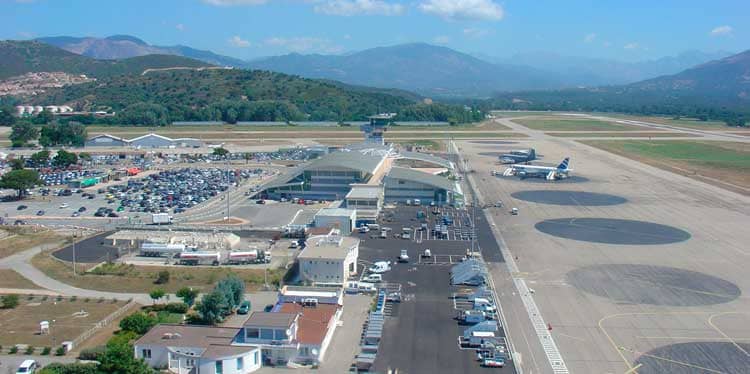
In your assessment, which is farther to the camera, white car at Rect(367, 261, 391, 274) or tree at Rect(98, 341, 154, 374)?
white car at Rect(367, 261, 391, 274)

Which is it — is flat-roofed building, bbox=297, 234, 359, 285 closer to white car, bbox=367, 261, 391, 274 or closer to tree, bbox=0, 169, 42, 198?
white car, bbox=367, 261, 391, 274

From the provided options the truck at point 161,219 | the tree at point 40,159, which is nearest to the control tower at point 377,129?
the truck at point 161,219

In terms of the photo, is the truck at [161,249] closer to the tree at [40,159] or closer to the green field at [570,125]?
the tree at [40,159]

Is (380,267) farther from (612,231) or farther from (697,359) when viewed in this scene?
(612,231)

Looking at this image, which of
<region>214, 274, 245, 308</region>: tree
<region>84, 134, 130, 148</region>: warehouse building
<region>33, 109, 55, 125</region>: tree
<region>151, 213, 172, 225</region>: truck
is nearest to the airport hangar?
<region>151, 213, 172, 225</region>: truck

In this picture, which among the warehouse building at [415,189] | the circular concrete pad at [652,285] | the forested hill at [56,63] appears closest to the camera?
the circular concrete pad at [652,285]

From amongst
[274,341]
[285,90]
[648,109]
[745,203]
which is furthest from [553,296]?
[648,109]

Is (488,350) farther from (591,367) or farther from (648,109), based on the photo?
(648,109)
